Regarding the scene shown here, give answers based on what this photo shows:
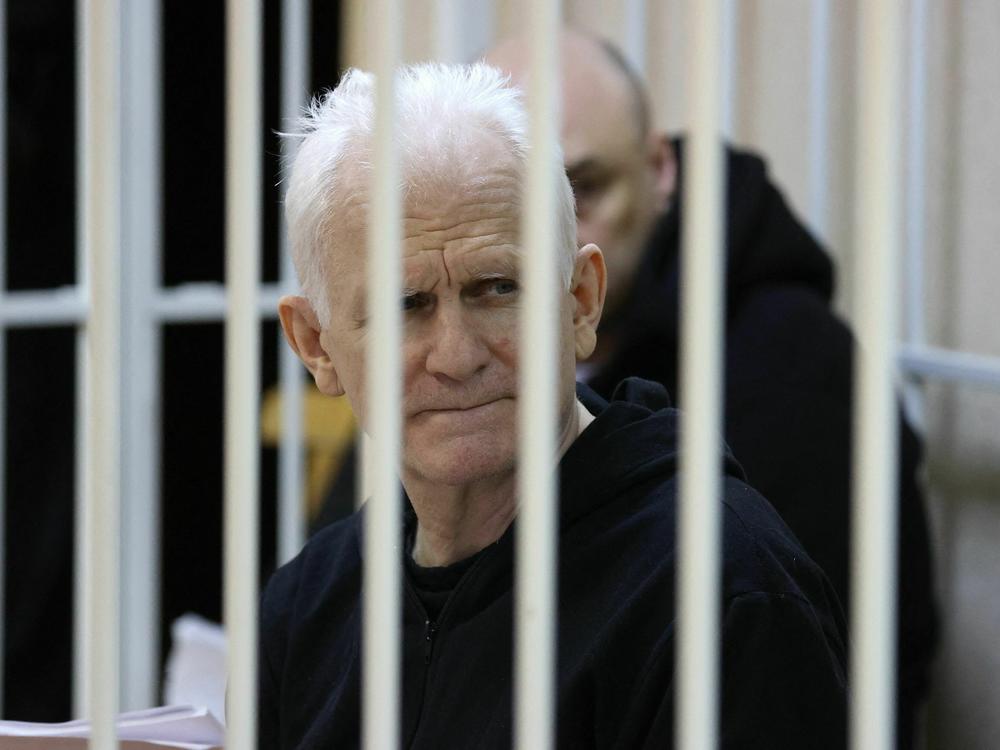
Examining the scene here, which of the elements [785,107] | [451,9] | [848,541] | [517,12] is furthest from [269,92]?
[848,541]

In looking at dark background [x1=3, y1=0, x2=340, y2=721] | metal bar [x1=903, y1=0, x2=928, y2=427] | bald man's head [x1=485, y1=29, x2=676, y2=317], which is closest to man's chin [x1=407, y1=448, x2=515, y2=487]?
bald man's head [x1=485, y1=29, x2=676, y2=317]

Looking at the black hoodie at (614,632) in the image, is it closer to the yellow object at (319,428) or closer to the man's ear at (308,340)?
the man's ear at (308,340)

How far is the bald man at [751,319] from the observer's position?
2.23 meters

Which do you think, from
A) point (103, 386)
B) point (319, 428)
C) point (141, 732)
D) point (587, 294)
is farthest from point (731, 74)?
point (103, 386)

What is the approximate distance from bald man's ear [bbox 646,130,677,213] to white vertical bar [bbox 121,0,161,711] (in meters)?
0.98

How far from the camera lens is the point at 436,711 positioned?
4.35 feet

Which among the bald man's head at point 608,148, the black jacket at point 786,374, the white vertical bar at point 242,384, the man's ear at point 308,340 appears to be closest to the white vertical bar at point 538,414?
the white vertical bar at point 242,384

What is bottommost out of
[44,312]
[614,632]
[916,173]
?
[614,632]

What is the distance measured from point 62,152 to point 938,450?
6.94 ft

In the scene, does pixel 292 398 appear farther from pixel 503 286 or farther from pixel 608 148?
pixel 503 286

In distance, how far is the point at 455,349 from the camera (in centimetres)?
125

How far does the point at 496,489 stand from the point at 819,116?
5.21ft

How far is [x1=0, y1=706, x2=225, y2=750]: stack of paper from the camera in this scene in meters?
1.32

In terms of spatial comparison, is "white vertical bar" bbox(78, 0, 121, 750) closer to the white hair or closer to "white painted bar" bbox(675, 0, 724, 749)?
the white hair
